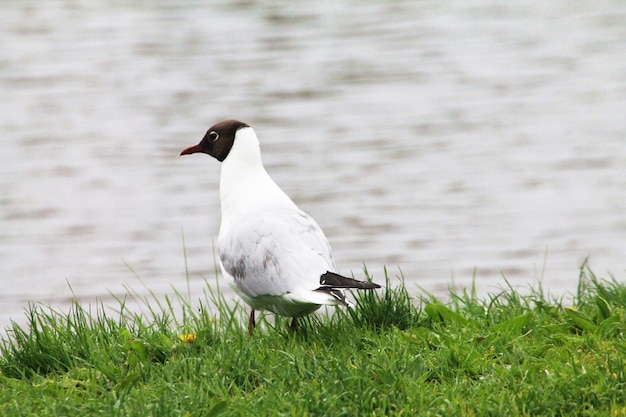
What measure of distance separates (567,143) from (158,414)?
24.9ft

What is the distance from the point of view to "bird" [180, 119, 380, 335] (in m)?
5.22

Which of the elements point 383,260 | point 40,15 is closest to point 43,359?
point 383,260

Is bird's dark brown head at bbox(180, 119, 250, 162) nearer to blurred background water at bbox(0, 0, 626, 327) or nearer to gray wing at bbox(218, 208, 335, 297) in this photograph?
gray wing at bbox(218, 208, 335, 297)

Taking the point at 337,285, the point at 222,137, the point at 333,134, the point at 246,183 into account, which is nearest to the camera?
the point at 337,285

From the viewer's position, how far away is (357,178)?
1041 cm

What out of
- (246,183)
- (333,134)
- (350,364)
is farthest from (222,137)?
(333,134)

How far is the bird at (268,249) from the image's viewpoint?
5.22 m

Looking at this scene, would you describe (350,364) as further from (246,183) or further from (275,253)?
(246,183)

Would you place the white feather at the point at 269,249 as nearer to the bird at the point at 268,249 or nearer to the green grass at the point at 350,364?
the bird at the point at 268,249

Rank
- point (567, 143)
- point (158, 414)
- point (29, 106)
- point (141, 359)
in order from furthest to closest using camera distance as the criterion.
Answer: point (29, 106), point (567, 143), point (141, 359), point (158, 414)

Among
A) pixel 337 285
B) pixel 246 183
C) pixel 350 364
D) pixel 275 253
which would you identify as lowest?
pixel 350 364

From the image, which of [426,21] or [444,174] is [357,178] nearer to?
[444,174]

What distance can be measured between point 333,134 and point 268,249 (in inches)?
248

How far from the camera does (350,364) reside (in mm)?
4836
